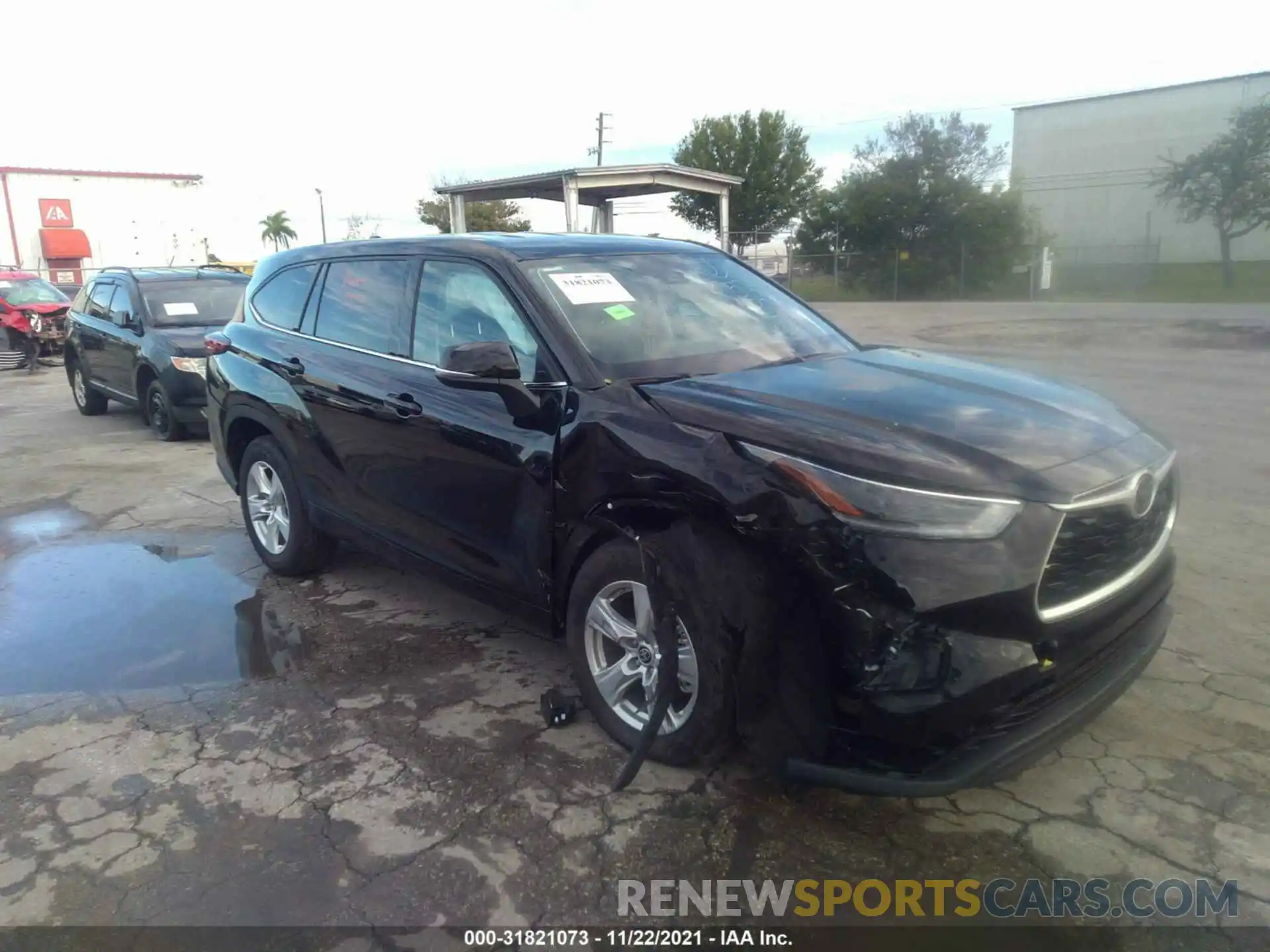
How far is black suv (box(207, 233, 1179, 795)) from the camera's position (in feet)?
8.52

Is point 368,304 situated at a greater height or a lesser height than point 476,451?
greater

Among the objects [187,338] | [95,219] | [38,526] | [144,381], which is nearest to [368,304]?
[38,526]

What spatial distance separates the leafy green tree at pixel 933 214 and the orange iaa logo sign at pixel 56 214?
45.0 m

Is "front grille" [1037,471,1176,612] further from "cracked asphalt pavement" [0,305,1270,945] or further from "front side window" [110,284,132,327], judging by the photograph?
"front side window" [110,284,132,327]

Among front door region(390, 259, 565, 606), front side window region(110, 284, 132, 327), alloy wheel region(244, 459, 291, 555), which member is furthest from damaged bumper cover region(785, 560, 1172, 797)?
front side window region(110, 284, 132, 327)

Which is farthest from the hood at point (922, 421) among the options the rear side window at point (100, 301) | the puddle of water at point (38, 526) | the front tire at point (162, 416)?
the rear side window at point (100, 301)

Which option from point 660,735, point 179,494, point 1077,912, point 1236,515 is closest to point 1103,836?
point 1077,912

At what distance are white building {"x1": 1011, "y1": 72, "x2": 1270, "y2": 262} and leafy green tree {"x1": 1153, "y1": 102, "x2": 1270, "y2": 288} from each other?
90.1 inches

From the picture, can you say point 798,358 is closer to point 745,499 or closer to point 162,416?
point 745,499

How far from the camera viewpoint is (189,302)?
1032cm

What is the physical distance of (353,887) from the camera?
2768 millimetres

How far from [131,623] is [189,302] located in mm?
6516

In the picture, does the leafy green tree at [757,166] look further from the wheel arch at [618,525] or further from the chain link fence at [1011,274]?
the wheel arch at [618,525]

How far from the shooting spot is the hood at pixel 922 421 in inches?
107
